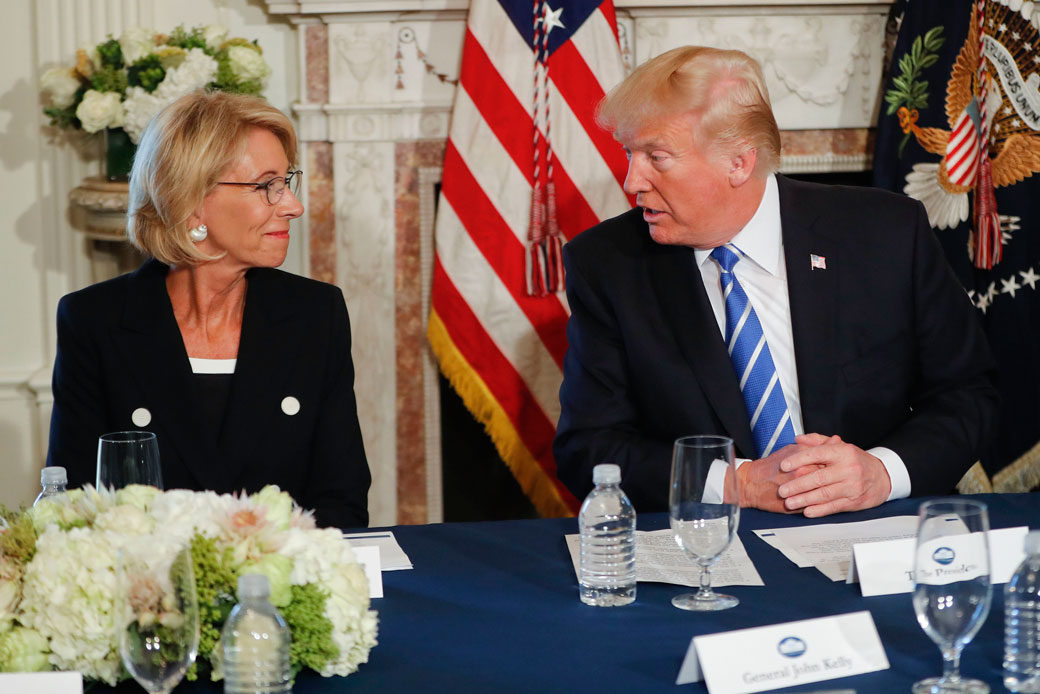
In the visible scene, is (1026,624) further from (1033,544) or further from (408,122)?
(408,122)

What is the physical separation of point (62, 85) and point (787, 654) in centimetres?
264

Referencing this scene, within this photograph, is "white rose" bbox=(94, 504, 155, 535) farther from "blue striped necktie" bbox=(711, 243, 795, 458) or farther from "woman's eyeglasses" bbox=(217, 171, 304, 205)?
"blue striped necktie" bbox=(711, 243, 795, 458)

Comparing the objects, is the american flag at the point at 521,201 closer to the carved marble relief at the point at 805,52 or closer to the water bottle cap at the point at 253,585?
the carved marble relief at the point at 805,52

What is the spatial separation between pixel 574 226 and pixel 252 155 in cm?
123

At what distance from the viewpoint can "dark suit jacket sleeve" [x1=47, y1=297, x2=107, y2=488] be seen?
7.70 ft

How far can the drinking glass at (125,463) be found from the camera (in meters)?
1.60

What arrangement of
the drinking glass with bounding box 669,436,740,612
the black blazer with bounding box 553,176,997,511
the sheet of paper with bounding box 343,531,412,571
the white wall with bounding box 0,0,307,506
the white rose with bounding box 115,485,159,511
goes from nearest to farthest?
the white rose with bounding box 115,485,159,511 < the drinking glass with bounding box 669,436,740,612 < the sheet of paper with bounding box 343,531,412,571 < the black blazer with bounding box 553,176,997,511 < the white wall with bounding box 0,0,307,506

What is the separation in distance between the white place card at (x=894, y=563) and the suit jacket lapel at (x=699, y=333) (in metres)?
0.73

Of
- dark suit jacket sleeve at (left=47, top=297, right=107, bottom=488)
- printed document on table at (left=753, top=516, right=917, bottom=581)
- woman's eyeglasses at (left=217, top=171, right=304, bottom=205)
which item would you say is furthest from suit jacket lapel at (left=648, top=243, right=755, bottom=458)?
dark suit jacket sleeve at (left=47, top=297, right=107, bottom=488)

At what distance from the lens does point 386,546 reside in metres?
1.83

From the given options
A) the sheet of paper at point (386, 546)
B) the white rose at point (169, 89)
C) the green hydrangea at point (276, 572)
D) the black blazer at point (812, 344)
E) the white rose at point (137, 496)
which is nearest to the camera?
the green hydrangea at point (276, 572)

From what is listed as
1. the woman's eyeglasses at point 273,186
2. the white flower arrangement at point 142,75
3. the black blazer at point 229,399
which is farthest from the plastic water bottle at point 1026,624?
the white flower arrangement at point 142,75

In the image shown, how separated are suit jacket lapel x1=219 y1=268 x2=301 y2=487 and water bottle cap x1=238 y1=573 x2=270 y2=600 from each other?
1.20 meters

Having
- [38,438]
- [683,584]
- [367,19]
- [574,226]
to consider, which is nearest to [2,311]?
[38,438]
